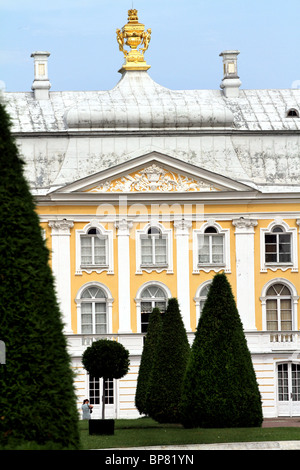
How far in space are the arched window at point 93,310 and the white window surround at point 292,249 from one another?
6.27 meters

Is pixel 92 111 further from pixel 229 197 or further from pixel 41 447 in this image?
pixel 41 447

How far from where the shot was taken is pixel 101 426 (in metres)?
35.1

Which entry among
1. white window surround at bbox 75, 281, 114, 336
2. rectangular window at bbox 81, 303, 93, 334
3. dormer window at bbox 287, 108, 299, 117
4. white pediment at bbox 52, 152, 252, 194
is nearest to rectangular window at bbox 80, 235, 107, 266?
white window surround at bbox 75, 281, 114, 336

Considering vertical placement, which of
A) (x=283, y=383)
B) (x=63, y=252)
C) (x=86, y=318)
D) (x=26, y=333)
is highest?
(x=63, y=252)

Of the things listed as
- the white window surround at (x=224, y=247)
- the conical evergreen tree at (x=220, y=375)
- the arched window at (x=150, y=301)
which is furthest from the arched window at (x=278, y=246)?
the conical evergreen tree at (x=220, y=375)

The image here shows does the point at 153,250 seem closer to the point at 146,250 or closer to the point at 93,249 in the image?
the point at 146,250

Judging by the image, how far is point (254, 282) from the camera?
57562 mm

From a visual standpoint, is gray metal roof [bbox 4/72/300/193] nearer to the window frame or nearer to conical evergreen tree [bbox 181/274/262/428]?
the window frame

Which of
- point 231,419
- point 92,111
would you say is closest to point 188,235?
point 92,111

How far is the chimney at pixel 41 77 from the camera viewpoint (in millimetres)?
59594

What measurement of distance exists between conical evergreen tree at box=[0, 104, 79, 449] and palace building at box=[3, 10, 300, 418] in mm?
38337

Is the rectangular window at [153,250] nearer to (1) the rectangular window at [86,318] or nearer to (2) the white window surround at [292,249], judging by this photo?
(1) the rectangular window at [86,318]

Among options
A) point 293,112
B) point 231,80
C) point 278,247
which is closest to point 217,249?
point 278,247

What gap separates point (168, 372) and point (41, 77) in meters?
23.1
